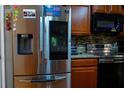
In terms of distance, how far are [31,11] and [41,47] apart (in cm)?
46

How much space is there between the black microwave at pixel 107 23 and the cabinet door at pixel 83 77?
0.68 m

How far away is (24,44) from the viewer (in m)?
2.32

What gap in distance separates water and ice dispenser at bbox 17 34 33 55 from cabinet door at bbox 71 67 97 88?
0.79 meters

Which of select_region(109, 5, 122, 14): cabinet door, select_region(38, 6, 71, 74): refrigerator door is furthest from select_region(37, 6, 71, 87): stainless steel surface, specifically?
select_region(109, 5, 122, 14): cabinet door

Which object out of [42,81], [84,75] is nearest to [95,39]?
[84,75]

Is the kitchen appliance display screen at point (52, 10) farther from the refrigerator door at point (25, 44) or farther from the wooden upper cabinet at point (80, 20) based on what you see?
the wooden upper cabinet at point (80, 20)

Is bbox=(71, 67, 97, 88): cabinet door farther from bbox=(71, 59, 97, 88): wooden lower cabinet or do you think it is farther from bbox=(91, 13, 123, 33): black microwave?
bbox=(91, 13, 123, 33): black microwave

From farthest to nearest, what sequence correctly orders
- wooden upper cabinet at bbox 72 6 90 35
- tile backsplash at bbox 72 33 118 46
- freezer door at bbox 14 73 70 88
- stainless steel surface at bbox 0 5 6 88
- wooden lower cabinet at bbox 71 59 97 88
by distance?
tile backsplash at bbox 72 33 118 46
wooden upper cabinet at bbox 72 6 90 35
wooden lower cabinet at bbox 71 59 97 88
freezer door at bbox 14 73 70 88
stainless steel surface at bbox 0 5 6 88

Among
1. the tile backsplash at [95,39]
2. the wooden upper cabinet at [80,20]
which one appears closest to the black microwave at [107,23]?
the wooden upper cabinet at [80,20]

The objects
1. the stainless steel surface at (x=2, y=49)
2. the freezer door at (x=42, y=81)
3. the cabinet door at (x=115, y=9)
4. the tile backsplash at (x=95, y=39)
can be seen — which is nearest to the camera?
the stainless steel surface at (x=2, y=49)

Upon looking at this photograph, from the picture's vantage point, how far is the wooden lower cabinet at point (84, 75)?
109 inches

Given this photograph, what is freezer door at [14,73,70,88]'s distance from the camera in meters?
2.29

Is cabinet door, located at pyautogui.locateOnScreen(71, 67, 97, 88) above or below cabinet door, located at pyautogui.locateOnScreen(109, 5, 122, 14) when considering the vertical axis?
below

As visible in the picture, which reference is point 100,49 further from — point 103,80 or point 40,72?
point 40,72
